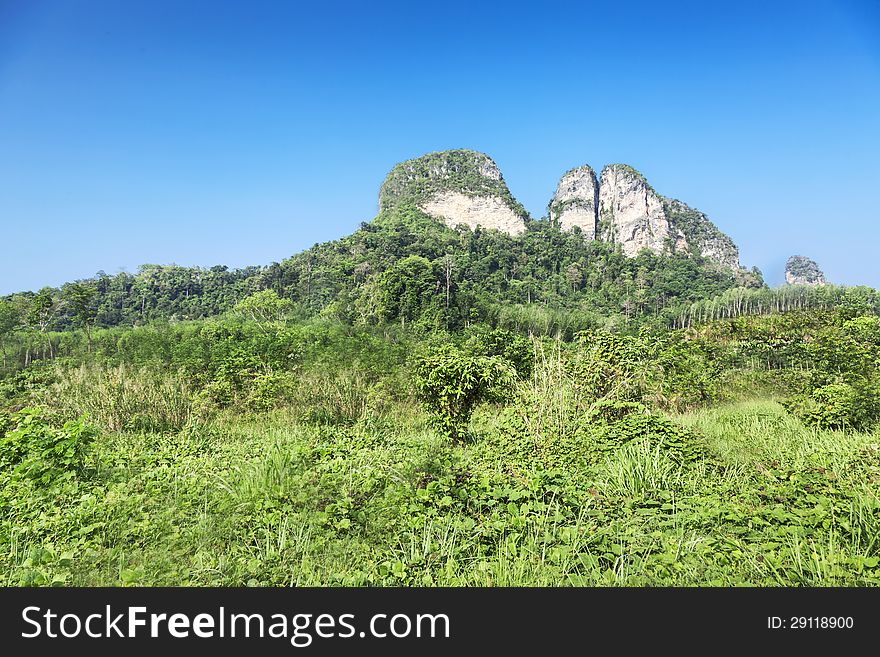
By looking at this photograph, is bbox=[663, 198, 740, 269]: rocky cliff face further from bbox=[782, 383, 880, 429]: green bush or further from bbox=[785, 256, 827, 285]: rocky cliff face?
bbox=[782, 383, 880, 429]: green bush

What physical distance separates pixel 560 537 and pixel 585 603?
1.95 ft

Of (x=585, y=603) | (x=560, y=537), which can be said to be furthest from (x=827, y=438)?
(x=585, y=603)

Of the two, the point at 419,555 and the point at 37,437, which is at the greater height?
the point at 37,437

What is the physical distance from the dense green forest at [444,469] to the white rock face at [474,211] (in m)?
83.6

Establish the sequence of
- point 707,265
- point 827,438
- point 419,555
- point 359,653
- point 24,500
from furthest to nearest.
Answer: point 707,265 → point 827,438 → point 24,500 → point 419,555 → point 359,653

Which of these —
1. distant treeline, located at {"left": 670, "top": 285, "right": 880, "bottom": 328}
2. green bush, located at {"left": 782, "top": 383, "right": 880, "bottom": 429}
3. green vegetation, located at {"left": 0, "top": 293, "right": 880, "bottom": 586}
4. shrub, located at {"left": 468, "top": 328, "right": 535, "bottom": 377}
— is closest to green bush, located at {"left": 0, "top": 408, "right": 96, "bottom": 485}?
green vegetation, located at {"left": 0, "top": 293, "right": 880, "bottom": 586}

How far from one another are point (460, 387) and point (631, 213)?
11830 cm

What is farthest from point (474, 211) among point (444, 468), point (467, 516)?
point (467, 516)

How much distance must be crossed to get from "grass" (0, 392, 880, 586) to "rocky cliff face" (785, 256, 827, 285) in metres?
173

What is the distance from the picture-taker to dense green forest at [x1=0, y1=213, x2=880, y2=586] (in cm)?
239

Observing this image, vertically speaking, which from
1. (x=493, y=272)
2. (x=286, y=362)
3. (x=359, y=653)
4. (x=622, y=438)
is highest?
(x=493, y=272)

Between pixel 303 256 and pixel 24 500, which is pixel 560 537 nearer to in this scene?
pixel 24 500

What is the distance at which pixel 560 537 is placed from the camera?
2555 millimetres

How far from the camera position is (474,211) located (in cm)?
9100
